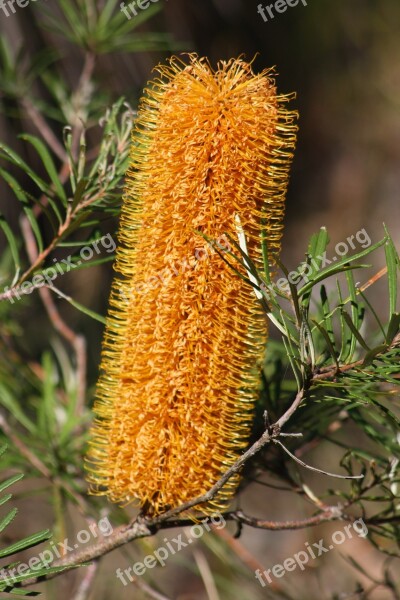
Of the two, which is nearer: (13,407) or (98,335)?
(13,407)

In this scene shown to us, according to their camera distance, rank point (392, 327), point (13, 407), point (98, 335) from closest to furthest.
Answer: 1. point (392, 327)
2. point (13, 407)
3. point (98, 335)

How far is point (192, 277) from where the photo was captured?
587 millimetres

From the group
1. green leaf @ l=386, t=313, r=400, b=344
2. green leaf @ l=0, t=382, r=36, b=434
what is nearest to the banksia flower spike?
green leaf @ l=386, t=313, r=400, b=344

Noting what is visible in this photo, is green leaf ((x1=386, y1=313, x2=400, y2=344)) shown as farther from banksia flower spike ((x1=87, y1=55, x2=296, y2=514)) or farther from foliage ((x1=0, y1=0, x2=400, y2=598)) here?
banksia flower spike ((x1=87, y1=55, x2=296, y2=514))

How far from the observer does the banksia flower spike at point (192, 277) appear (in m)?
0.58

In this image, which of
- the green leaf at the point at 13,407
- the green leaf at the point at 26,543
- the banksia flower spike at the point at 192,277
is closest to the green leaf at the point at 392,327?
the banksia flower spike at the point at 192,277

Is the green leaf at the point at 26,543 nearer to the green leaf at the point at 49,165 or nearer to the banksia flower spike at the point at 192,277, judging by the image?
the banksia flower spike at the point at 192,277

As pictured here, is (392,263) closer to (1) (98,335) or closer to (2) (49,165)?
(2) (49,165)

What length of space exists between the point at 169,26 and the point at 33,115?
0.52 meters

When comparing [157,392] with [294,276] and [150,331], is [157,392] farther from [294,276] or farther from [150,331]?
[294,276]

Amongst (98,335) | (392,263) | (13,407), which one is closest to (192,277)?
(392,263)

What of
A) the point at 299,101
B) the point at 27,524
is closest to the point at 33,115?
the point at 27,524

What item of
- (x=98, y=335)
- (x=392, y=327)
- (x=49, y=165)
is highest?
(x=49, y=165)

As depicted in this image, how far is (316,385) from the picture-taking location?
20.5 inches
